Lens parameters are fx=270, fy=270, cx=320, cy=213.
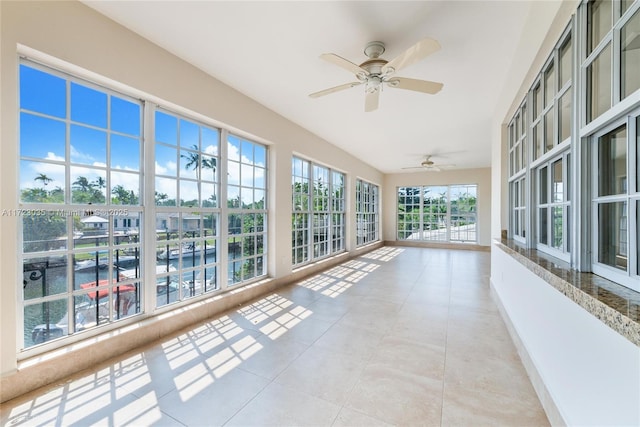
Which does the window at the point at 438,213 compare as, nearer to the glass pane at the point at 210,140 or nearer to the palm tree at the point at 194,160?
the glass pane at the point at 210,140

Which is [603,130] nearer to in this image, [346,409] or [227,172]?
[346,409]

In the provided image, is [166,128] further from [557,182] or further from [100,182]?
[557,182]

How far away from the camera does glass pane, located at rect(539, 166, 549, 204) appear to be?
249 centimetres

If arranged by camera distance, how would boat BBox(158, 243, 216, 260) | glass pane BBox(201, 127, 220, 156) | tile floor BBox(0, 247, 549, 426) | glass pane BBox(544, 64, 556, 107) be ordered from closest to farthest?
tile floor BBox(0, 247, 549, 426)
glass pane BBox(544, 64, 556, 107)
boat BBox(158, 243, 216, 260)
glass pane BBox(201, 127, 220, 156)

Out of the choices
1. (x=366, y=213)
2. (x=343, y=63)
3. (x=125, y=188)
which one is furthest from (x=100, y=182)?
(x=366, y=213)

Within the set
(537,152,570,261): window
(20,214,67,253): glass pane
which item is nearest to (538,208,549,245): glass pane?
(537,152,570,261): window

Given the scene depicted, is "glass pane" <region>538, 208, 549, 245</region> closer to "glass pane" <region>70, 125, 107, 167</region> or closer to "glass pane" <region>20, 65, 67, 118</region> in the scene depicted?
"glass pane" <region>70, 125, 107, 167</region>

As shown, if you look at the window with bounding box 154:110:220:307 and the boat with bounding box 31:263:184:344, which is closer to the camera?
the boat with bounding box 31:263:184:344

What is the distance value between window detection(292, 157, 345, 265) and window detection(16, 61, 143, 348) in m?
3.14

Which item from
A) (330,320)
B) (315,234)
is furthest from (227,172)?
(315,234)

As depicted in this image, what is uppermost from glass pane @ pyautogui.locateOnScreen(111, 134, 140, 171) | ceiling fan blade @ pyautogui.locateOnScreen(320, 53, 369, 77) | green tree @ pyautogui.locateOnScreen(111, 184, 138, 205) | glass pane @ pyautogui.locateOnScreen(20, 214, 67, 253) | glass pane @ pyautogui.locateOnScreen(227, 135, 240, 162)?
ceiling fan blade @ pyautogui.locateOnScreen(320, 53, 369, 77)

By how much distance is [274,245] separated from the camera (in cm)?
471

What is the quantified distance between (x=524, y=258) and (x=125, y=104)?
13.3 feet

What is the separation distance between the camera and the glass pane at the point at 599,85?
4.60 feet
